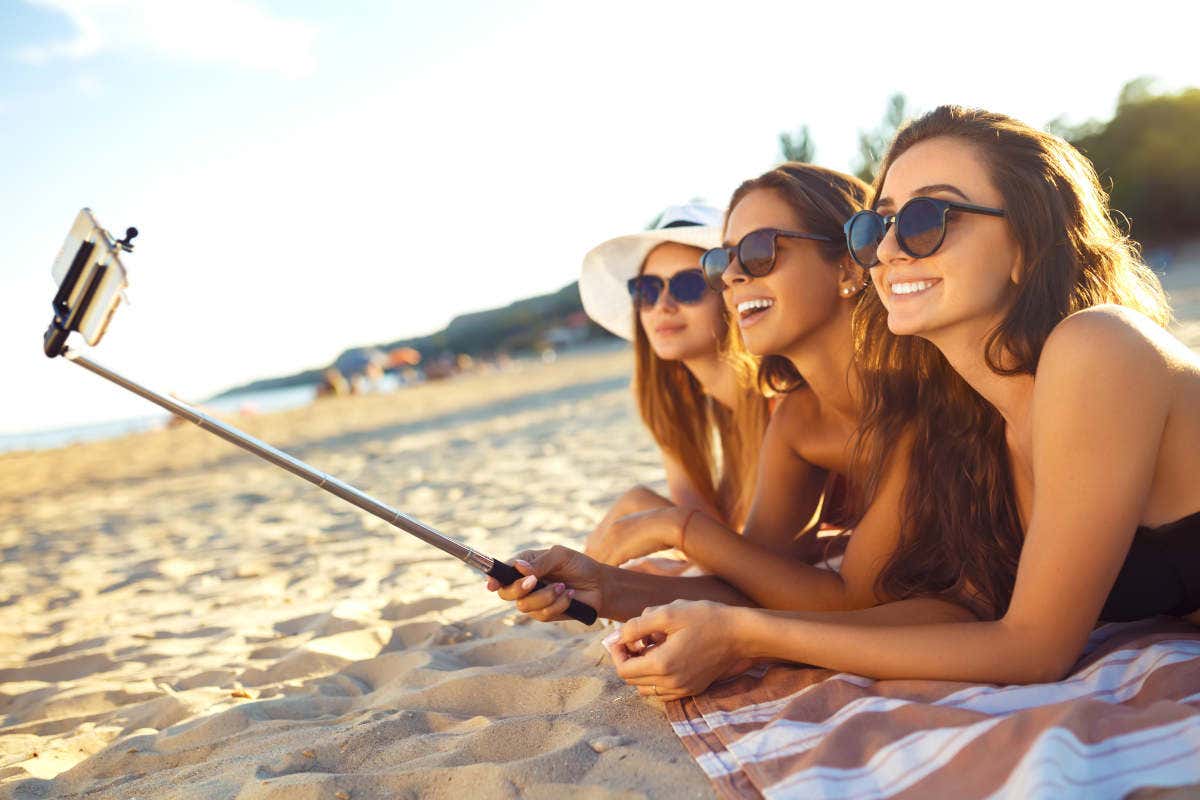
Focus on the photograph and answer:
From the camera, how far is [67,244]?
199cm

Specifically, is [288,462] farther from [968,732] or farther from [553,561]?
[968,732]

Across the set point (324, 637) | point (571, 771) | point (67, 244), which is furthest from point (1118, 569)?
point (324, 637)

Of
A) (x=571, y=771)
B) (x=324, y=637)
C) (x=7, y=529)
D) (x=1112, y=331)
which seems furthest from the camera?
(x=7, y=529)

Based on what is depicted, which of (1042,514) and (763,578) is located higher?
(1042,514)

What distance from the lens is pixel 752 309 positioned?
107 inches

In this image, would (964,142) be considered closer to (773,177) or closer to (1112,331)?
(1112,331)

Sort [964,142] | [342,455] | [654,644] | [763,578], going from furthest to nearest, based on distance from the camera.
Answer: [342,455]
[763,578]
[654,644]
[964,142]

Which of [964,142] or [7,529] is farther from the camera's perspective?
[7,529]

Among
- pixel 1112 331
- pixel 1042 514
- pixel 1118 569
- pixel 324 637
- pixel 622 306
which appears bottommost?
pixel 324 637

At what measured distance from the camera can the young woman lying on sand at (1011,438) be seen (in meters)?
1.66

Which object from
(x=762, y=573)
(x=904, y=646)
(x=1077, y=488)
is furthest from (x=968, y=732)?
(x=762, y=573)

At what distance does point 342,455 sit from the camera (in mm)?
10641

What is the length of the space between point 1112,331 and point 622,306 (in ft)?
7.96

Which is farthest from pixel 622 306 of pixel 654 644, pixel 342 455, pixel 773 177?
pixel 342 455
